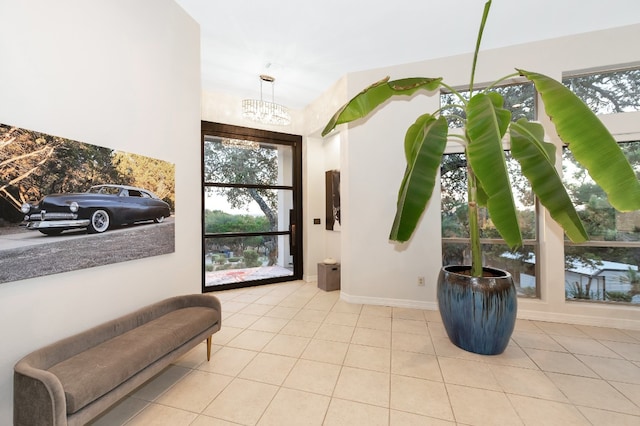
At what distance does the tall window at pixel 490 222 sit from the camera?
336 cm

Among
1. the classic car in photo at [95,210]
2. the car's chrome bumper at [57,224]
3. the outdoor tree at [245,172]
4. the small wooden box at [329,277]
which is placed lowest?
the small wooden box at [329,277]

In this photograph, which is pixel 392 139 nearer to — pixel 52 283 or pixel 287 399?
pixel 287 399

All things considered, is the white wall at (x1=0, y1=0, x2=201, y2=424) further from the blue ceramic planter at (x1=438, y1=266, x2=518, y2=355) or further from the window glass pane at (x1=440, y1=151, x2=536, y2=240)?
the window glass pane at (x1=440, y1=151, x2=536, y2=240)

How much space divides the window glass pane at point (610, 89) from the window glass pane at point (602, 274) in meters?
1.69

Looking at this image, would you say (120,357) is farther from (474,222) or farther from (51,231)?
(474,222)


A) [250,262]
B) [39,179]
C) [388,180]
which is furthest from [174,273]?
[388,180]

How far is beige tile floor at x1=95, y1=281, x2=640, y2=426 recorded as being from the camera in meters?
1.75

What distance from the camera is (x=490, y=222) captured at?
350 cm

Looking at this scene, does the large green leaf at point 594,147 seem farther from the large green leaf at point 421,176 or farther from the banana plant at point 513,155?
the large green leaf at point 421,176

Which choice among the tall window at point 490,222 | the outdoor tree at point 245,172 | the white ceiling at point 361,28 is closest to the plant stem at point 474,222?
the tall window at point 490,222

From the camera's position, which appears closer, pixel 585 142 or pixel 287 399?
pixel 585 142

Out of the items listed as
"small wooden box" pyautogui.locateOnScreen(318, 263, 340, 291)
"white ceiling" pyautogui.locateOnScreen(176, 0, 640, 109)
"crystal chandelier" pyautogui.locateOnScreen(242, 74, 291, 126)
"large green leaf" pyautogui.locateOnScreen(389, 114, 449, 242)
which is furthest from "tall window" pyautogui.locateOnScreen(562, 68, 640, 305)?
"crystal chandelier" pyautogui.locateOnScreen(242, 74, 291, 126)

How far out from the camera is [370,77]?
3855mm

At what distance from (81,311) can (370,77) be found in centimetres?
418
